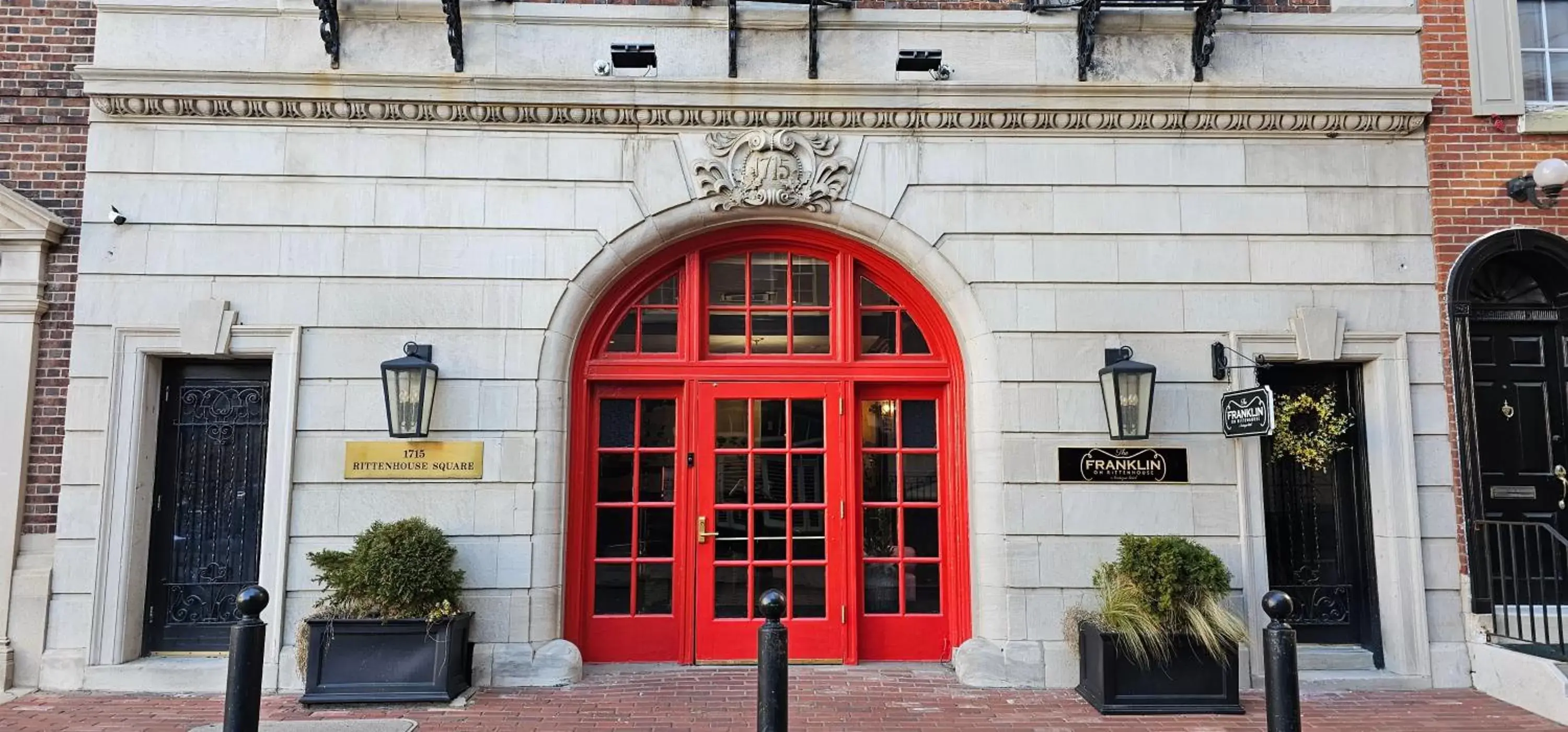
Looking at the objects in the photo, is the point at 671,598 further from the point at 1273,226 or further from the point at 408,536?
the point at 1273,226

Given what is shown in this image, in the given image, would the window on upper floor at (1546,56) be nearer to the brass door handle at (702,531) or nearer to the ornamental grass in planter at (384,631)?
the brass door handle at (702,531)

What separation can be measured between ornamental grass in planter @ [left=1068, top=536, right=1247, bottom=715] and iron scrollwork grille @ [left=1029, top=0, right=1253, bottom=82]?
3765mm

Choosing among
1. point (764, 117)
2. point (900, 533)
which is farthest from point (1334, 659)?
point (764, 117)

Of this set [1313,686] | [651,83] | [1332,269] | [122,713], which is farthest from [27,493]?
[1332,269]

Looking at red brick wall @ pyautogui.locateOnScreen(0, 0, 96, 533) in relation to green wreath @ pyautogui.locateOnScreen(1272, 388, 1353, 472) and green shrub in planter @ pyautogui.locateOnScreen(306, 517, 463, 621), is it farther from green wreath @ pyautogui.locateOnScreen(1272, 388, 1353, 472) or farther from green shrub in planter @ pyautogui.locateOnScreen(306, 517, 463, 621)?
green wreath @ pyautogui.locateOnScreen(1272, 388, 1353, 472)

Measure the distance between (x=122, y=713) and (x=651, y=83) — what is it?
5.62m

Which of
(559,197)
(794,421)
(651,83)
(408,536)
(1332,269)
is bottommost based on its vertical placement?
(408,536)

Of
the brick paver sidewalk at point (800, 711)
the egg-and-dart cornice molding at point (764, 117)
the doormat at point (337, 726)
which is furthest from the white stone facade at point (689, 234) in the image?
the doormat at point (337, 726)

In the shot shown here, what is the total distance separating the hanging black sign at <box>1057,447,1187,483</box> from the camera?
6715 mm

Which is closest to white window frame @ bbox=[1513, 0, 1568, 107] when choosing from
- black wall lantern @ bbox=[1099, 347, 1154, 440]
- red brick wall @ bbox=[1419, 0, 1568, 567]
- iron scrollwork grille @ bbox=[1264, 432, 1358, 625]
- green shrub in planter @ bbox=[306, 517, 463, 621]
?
red brick wall @ bbox=[1419, 0, 1568, 567]

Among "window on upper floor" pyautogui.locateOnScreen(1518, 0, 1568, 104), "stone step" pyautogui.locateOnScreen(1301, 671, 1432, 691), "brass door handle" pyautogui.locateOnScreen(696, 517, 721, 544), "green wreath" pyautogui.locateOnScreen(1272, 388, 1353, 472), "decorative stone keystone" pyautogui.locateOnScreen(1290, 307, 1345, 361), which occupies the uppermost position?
"window on upper floor" pyautogui.locateOnScreen(1518, 0, 1568, 104)

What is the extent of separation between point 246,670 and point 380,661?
67.8 inches

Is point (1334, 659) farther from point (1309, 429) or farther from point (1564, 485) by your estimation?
point (1564, 485)

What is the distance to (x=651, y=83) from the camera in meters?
6.88
